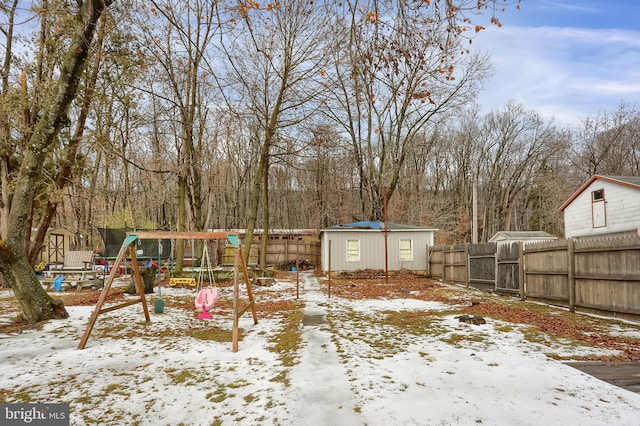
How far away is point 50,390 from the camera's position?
3.48 meters

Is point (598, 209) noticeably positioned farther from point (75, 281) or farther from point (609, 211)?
point (75, 281)

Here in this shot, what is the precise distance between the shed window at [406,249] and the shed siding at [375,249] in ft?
0.51

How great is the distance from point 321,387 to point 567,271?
284 inches

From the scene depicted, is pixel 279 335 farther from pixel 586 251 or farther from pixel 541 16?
pixel 586 251

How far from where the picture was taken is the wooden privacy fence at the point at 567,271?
262 inches

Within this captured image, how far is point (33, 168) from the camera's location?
6.21 meters

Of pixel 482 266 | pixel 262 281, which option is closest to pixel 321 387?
pixel 482 266

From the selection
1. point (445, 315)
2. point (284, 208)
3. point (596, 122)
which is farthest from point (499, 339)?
point (596, 122)

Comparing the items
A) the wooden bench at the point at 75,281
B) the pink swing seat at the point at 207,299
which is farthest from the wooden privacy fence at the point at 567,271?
the wooden bench at the point at 75,281

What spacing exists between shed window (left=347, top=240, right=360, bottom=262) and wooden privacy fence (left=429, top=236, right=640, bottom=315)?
645cm

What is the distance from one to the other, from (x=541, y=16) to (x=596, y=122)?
1357 inches

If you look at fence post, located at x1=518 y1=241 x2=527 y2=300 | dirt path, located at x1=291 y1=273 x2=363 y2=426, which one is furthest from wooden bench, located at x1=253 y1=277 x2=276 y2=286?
fence post, located at x1=518 y1=241 x2=527 y2=300

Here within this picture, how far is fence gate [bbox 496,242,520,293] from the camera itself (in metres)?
10.3

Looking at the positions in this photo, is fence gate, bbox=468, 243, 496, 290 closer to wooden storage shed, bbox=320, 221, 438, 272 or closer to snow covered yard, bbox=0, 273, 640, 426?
snow covered yard, bbox=0, 273, 640, 426
